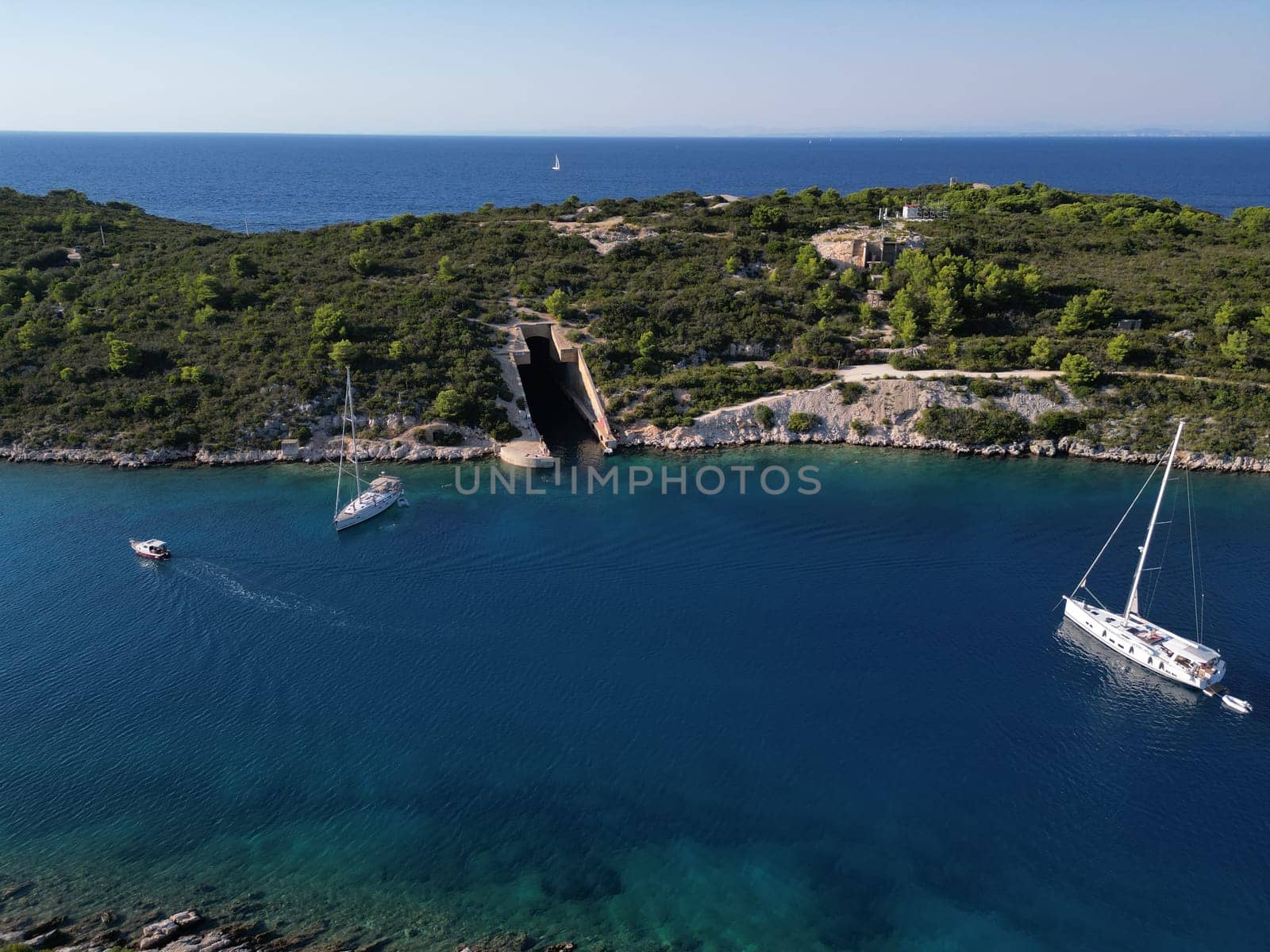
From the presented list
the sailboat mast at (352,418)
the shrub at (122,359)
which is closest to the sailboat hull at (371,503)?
the sailboat mast at (352,418)

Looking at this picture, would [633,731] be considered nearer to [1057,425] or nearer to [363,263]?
[1057,425]

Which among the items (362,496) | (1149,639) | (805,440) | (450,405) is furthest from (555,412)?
(1149,639)

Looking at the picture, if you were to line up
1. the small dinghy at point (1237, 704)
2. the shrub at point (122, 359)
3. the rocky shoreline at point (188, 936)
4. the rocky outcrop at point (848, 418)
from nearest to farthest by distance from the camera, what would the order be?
the rocky shoreline at point (188, 936), the small dinghy at point (1237, 704), the rocky outcrop at point (848, 418), the shrub at point (122, 359)

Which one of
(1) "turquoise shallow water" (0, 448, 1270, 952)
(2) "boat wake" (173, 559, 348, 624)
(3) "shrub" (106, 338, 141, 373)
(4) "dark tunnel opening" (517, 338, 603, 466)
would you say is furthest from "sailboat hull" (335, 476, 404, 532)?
(3) "shrub" (106, 338, 141, 373)

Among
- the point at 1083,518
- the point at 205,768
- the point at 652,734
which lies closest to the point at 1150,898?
the point at 652,734

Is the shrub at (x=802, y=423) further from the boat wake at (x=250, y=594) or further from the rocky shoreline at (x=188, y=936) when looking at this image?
the rocky shoreline at (x=188, y=936)

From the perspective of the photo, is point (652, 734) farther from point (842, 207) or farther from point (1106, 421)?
point (842, 207)

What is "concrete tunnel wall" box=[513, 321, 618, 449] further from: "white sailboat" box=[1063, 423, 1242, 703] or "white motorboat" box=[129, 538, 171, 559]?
"white sailboat" box=[1063, 423, 1242, 703]
